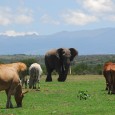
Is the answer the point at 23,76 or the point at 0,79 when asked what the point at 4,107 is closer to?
the point at 0,79

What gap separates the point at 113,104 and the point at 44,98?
5899 mm

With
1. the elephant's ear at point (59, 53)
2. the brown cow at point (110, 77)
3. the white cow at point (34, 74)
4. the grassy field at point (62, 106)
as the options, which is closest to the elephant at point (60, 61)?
the elephant's ear at point (59, 53)

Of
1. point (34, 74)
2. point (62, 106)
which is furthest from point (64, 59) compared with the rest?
point (62, 106)

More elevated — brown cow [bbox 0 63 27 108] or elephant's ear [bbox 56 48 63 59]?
elephant's ear [bbox 56 48 63 59]

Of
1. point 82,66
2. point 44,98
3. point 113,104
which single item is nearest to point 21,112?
point 113,104

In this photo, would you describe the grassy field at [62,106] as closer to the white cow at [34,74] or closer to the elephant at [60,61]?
the white cow at [34,74]

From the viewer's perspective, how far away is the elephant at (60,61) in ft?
165

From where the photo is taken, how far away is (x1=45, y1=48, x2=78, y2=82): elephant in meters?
50.3

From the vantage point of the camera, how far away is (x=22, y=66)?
32656mm

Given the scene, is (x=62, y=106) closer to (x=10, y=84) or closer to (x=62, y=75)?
(x=10, y=84)

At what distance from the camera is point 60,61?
169 ft

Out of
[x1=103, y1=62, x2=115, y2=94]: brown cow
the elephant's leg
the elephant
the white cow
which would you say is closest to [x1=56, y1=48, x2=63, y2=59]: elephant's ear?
the elephant

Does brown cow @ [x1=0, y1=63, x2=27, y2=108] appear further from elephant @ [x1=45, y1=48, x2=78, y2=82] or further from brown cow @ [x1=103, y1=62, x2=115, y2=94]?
elephant @ [x1=45, y1=48, x2=78, y2=82]

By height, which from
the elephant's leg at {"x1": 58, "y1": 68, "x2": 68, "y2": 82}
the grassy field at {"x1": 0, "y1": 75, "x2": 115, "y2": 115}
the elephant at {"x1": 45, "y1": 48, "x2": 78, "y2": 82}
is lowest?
the grassy field at {"x1": 0, "y1": 75, "x2": 115, "y2": 115}
